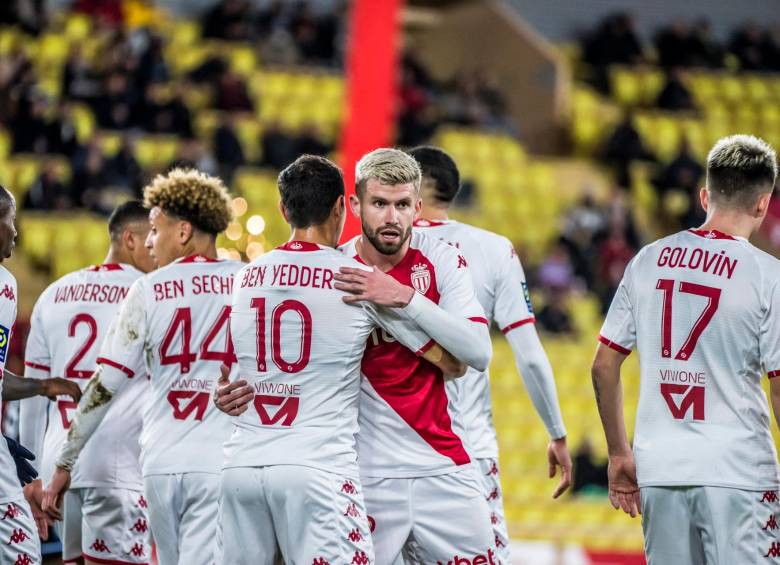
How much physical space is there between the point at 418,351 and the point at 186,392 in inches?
51.8

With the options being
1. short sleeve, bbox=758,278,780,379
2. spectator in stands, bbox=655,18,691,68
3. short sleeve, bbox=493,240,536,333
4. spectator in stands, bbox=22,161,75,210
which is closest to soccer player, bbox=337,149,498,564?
short sleeve, bbox=758,278,780,379

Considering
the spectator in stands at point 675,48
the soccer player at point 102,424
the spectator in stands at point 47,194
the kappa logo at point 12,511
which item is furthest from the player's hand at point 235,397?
the spectator in stands at point 675,48

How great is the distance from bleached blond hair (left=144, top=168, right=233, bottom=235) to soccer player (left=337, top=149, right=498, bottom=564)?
1.13 metres

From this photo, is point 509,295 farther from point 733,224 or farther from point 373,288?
point 373,288

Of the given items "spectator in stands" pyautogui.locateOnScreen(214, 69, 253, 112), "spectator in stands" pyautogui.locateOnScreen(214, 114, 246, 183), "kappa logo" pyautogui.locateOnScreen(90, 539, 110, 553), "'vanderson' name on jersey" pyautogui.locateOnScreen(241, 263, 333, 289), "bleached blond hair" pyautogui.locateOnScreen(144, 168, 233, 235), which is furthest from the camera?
"spectator in stands" pyautogui.locateOnScreen(214, 69, 253, 112)

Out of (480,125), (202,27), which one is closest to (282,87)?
(202,27)

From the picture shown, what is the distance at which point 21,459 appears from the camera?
17.6 ft

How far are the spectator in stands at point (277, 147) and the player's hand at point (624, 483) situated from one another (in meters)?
11.9

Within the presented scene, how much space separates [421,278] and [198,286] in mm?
1149

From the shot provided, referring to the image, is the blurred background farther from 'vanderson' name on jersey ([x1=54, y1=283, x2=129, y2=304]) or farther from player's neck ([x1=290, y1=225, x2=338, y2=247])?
player's neck ([x1=290, y1=225, x2=338, y2=247])

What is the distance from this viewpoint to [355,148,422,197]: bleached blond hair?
184 inches

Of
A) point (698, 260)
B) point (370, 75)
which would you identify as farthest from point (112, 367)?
point (370, 75)

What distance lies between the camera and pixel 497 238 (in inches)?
239

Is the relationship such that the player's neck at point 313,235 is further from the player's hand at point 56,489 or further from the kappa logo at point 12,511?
the player's hand at point 56,489
